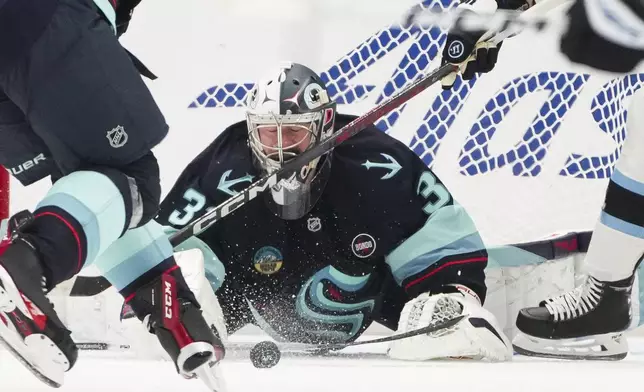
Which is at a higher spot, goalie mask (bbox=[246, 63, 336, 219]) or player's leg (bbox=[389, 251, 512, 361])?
goalie mask (bbox=[246, 63, 336, 219])

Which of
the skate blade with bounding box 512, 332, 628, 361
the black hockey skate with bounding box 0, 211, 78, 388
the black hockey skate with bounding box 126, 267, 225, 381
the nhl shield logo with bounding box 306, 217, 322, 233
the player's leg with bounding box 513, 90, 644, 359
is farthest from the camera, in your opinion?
the nhl shield logo with bounding box 306, 217, 322, 233

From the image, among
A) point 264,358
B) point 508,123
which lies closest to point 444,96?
point 508,123

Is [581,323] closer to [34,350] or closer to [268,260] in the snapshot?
[268,260]

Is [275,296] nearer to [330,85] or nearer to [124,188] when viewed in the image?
[330,85]

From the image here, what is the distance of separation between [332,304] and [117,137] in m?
1.58

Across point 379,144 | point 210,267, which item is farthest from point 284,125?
point 210,267

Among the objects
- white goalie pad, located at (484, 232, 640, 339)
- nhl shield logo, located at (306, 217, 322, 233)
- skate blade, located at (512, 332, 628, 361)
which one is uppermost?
nhl shield logo, located at (306, 217, 322, 233)

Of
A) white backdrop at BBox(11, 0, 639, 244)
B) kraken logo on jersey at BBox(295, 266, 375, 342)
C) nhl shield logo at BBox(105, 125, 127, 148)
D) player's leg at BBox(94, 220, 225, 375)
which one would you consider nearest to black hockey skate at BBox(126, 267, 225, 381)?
player's leg at BBox(94, 220, 225, 375)

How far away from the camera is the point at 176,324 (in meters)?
1.49

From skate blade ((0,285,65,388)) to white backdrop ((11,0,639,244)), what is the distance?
182 cm

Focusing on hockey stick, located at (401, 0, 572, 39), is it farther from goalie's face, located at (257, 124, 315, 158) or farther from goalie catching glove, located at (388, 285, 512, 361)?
goalie catching glove, located at (388, 285, 512, 361)

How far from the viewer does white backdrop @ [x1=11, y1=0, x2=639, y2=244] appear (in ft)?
9.71

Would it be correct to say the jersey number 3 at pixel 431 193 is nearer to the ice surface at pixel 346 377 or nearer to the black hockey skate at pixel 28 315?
the ice surface at pixel 346 377

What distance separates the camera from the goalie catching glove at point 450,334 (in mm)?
2201
